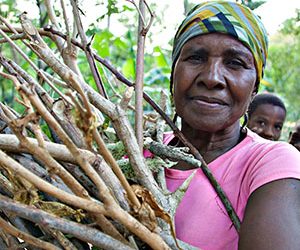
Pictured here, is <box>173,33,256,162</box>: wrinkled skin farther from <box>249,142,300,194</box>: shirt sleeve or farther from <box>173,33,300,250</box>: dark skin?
<box>249,142,300,194</box>: shirt sleeve

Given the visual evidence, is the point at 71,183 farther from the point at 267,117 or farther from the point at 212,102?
the point at 267,117

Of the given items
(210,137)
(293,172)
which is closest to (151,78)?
(210,137)

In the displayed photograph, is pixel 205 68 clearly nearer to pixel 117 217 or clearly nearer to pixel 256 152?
pixel 256 152

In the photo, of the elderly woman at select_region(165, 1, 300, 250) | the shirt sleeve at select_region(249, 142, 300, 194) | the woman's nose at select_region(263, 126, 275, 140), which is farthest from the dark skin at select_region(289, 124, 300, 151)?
the shirt sleeve at select_region(249, 142, 300, 194)

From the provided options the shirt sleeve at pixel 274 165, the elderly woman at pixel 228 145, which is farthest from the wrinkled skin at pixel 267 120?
the shirt sleeve at pixel 274 165

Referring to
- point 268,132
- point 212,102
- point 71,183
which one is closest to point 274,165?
point 212,102

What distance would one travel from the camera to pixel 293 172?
0.98 metres

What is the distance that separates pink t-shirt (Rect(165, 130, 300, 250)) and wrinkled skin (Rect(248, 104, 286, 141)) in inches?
89.8

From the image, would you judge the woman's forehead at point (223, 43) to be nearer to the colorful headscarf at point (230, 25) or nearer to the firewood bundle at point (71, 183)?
the colorful headscarf at point (230, 25)

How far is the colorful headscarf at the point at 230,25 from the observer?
120 cm

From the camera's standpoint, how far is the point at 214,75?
3.95 feet

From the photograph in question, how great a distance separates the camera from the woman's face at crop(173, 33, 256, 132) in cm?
121

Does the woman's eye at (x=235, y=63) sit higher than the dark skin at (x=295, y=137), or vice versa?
the woman's eye at (x=235, y=63)

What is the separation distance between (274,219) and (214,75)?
1.31ft
